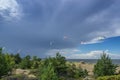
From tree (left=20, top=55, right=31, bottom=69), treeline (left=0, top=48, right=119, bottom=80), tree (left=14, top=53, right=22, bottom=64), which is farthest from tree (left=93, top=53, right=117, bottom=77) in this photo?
tree (left=14, top=53, right=22, bottom=64)

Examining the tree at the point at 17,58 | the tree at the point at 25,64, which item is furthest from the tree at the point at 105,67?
the tree at the point at 17,58

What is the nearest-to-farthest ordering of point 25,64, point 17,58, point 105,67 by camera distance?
1. point 105,67
2. point 25,64
3. point 17,58

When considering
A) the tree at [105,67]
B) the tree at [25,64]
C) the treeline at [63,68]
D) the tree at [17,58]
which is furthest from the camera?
the tree at [17,58]

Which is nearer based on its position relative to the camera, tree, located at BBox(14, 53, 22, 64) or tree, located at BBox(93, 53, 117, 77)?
tree, located at BBox(93, 53, 117, 77)

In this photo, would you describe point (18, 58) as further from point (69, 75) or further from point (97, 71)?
point (97, 71)

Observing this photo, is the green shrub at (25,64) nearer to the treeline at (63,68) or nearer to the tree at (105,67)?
the treeline at (63,68)

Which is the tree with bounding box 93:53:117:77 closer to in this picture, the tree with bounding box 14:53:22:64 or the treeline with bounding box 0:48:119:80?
the treeline with bounding box 0:48:119:80

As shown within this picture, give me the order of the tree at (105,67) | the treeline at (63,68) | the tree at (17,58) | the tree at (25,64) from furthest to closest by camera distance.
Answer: the tree at (17,58)
the tree at (25,64)
the tree at (105,67)
the treeline at (63,68)

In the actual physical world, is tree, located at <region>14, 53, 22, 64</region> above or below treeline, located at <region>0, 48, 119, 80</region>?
above

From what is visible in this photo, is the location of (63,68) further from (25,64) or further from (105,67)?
(25,64)

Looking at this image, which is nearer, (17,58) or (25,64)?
Answer: (25,64)

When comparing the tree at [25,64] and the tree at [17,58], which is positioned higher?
the tree at [17,58]

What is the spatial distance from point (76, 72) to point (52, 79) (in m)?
28.6

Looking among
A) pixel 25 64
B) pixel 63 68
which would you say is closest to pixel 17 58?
pixel 25 64
